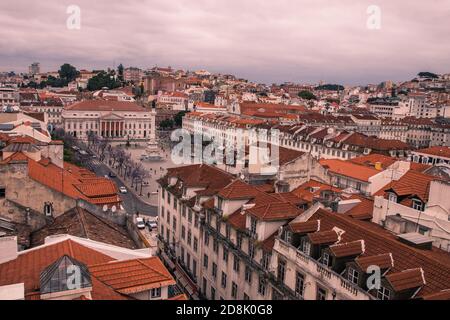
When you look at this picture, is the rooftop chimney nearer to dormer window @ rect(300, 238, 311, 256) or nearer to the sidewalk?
dormer window @ rect(300, 238, 311, 256)

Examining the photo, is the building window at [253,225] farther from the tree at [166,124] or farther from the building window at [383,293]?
the tree at [166,124]

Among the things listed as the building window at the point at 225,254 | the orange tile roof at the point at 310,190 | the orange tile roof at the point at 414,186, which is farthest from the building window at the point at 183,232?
the orange tile roof at the point at 414,186

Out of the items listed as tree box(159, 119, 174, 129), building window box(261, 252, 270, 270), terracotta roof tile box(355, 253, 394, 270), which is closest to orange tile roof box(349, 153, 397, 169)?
building window box(261, 252, 270, 270)

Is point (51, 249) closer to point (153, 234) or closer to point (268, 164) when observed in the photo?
point (268, 164)

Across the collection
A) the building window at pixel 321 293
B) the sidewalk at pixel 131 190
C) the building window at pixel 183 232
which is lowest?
the sidewalk at pixel 131 190

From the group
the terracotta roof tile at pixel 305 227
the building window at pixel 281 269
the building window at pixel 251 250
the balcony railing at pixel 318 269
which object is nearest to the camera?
the balcony railing at pixel 318 269

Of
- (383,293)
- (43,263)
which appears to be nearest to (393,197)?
(383,293)
